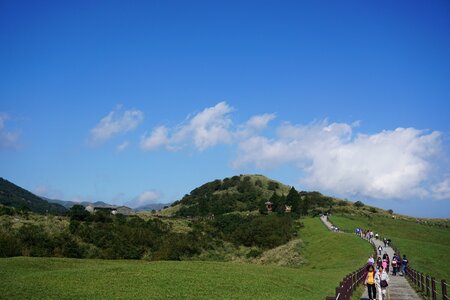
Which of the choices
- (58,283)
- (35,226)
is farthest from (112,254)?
(58,283)

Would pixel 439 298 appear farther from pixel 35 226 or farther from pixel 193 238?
pixel 193 238

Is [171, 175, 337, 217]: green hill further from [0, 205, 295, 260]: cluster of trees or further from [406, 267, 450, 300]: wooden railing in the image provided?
[406, 267, 450, 300]: wooden railing

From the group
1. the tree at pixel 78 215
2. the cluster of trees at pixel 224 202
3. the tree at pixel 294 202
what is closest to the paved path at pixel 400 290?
the tree at pixel 78 215

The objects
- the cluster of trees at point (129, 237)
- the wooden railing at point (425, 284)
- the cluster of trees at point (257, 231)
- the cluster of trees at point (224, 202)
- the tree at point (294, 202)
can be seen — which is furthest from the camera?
the cluster of trees at point (224, 202)

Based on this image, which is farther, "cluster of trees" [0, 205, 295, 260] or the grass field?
"cluster of trees" [0, 205, 295, 260]

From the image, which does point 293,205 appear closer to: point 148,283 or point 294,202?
point 294,202

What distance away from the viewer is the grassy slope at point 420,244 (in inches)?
1834

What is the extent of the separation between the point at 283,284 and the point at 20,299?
1648 cm

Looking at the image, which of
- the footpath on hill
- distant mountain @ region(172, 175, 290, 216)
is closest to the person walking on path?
the footpath on hill

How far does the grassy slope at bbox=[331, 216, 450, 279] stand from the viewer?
153 ft

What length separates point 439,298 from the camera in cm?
2597

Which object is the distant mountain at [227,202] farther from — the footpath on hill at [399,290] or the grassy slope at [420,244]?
the footpath on hill at [399,290]

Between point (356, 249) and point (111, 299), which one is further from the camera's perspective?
point (356, 249)

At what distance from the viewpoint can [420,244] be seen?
62.5 meters
